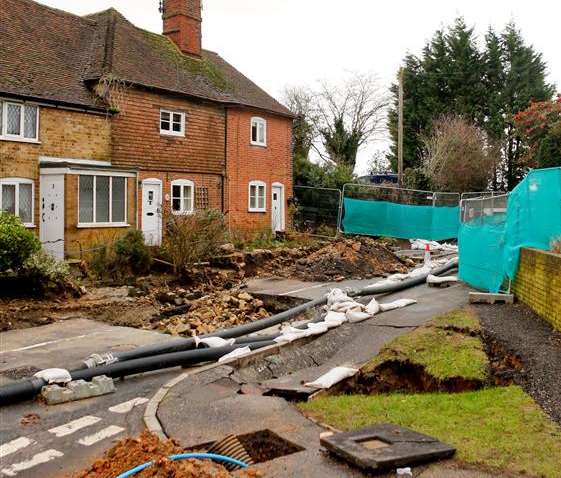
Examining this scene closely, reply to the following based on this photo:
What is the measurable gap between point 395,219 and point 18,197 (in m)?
16.0

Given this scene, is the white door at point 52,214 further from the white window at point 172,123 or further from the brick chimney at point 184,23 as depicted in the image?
the brick chimney at point 184,23

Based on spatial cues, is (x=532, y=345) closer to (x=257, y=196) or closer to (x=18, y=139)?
(x=18, y=139)

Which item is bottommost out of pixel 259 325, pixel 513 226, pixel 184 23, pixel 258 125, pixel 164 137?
pixel 259 325

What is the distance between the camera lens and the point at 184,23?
26.7m

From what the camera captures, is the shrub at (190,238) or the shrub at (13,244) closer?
the shrub at (13,244)

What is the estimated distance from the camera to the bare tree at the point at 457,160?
39094mm

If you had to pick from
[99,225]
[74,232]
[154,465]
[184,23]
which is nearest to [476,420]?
[154,465]

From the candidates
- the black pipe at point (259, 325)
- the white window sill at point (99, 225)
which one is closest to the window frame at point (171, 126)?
the white window sill at point (99, 225)

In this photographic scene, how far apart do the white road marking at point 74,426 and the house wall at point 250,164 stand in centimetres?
1857

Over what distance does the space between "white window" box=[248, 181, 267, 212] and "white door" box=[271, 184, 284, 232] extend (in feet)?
2.33

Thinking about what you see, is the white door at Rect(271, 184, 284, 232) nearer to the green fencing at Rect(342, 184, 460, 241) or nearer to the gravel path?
the green fencing at Rect(342, 184, 460, 241)

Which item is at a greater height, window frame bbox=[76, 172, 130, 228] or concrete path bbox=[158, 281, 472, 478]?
window frame bbox=[76, 172, 130, 228]

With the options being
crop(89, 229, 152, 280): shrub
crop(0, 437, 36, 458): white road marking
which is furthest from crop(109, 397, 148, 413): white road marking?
crop(89, 229, 152, 280): shrub

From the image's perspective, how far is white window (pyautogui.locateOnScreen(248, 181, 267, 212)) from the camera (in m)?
26.6
